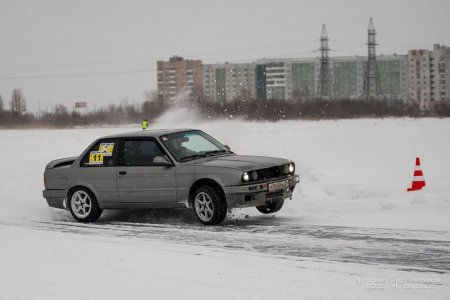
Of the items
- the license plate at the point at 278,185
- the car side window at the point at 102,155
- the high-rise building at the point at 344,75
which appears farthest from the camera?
the high-rise building at the point at 344,75

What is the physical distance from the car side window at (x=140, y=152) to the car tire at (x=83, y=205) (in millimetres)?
900

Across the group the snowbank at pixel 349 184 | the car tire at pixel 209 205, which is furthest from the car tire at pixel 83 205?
the car tire at pixel 209 205

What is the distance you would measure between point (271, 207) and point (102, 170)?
2.90 meters

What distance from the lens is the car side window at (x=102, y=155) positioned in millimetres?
10875

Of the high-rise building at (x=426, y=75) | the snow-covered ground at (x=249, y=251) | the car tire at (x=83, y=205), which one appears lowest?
the snow-covered ground at (x=249, y=251)


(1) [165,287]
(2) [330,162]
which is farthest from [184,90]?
(1) [165,287]

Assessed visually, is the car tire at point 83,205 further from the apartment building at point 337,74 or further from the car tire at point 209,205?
the apartment building at point 337,74

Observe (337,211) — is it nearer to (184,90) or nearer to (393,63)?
(184,90)

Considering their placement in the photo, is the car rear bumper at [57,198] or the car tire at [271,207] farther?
the car rear bumper at [57,198]

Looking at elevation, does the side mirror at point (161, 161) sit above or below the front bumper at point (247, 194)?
above

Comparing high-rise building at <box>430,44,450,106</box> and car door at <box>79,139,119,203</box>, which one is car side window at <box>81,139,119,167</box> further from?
high-rise building at <box>430,44,450,106</box>

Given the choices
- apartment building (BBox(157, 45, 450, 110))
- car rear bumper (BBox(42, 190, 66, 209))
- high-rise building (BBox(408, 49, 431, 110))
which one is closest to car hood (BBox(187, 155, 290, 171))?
car rear bumper (BBox(42, 190, 66, 209))

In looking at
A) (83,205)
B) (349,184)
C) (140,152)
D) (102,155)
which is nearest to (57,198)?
(83,205)

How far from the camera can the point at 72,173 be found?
11156mm
